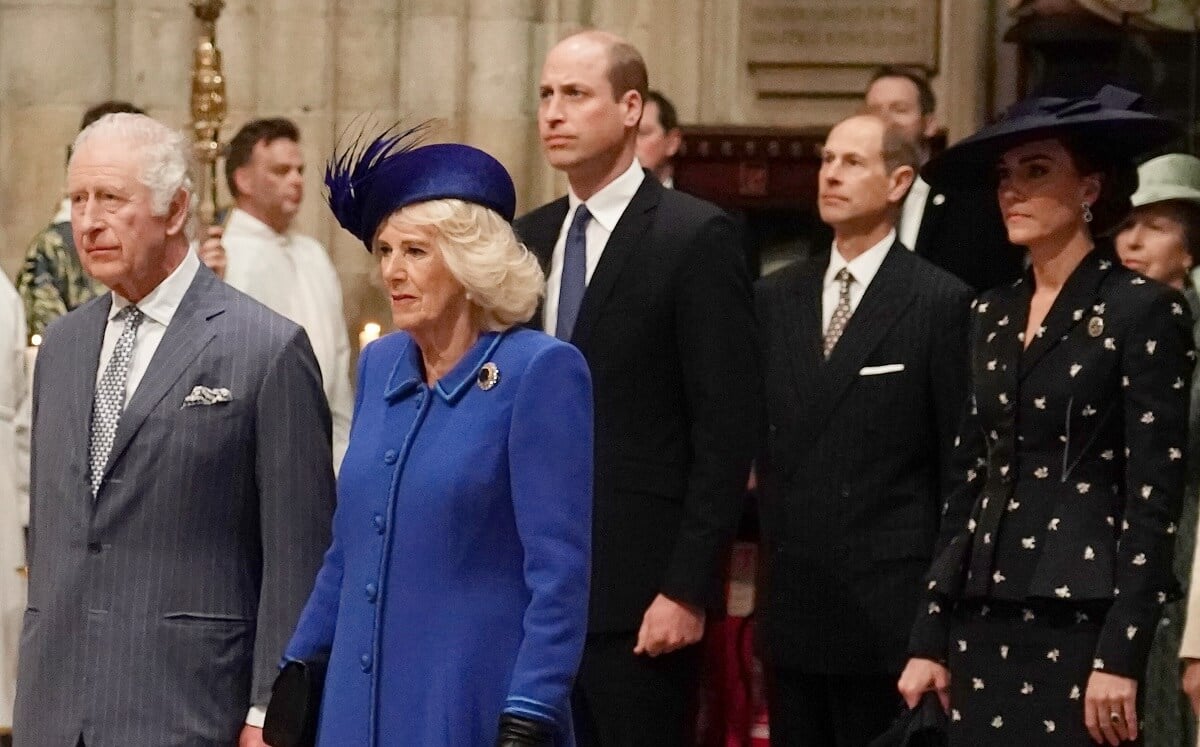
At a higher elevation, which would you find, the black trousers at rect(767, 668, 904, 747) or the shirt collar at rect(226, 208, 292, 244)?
the shirt collar at rect(226, 208, 292, 244)

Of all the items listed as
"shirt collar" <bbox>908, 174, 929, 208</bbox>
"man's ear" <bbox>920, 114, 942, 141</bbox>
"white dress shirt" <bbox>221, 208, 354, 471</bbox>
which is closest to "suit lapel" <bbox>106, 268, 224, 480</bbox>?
"shirt collar" <bbox>908, 174, 929, 208</bbox>

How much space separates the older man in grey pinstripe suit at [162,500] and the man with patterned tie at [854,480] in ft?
4.62

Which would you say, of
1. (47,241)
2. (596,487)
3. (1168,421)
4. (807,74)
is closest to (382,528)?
(596,487)

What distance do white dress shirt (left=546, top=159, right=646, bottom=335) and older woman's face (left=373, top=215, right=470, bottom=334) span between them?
118 cm

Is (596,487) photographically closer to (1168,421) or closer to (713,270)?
(713,270)

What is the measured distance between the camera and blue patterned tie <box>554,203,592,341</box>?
4.71 meters

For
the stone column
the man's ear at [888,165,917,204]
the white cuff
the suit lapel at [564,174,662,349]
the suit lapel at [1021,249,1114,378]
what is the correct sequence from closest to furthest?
the white cuff < the suit lapel at [1021,249,1114,378] < the suit lapel at [564,174,662,349] < the man's ear at [888,165,917,204] < the stone column

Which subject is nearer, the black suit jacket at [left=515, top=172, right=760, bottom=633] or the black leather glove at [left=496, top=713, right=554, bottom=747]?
the black leather glove at [left=496, top=713, right=554, bottom=747]

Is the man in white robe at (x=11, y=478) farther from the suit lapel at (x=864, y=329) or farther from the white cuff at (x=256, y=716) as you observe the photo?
the suit lapel at (x=864, y=329)

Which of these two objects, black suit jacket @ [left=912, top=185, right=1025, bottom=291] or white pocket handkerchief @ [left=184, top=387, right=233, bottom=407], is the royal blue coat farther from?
black suit jacket @ [left=912, top=185, right=1025, bottom=291]

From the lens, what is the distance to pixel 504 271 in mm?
3531

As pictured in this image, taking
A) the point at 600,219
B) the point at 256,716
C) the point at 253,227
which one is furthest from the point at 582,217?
the point at 253,227

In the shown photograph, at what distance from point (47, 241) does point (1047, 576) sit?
373 centimetres

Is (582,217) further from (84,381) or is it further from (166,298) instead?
(84,381)
